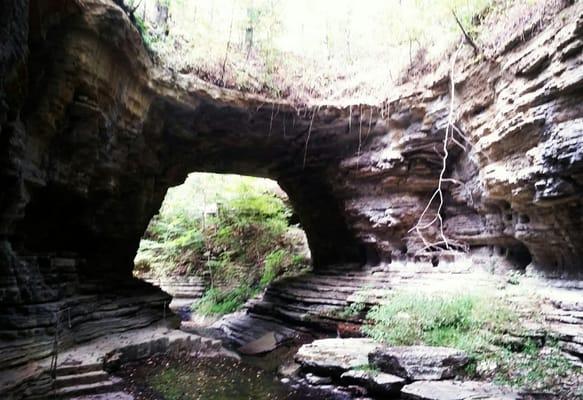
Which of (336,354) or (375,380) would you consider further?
(336,354)

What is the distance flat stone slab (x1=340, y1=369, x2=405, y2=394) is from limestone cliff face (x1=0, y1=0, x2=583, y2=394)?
4.07m

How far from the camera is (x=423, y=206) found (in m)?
10.9

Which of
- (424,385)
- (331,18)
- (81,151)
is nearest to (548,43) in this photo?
(424,385)

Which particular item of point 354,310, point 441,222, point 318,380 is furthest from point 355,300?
point 318,380

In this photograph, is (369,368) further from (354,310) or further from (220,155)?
(220,155)

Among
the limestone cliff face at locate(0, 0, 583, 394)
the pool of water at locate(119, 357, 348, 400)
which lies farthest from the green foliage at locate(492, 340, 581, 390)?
the limestone cliff face at locate(0, 0, 583, 394)

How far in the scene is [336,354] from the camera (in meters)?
6.97

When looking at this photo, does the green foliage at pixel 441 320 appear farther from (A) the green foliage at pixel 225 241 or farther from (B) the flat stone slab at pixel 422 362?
(A) the green foliage at pixel 225 241

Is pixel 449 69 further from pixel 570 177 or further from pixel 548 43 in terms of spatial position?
pixel 570 177

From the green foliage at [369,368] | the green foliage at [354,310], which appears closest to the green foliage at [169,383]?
the green foliage at [369,368]

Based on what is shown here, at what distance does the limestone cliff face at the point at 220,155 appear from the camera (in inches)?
250

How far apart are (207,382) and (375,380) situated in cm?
287

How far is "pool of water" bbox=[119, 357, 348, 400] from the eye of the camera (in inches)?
241

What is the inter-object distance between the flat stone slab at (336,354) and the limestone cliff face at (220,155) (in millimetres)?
3926
